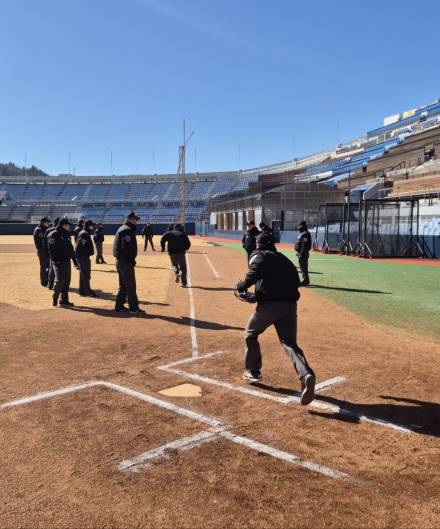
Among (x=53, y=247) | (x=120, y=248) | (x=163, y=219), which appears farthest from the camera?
(x=163, y=219)

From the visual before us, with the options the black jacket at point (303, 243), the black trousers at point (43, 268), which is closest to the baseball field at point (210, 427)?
the black jacket at point (303, 243)

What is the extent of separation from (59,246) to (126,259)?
2051 mm

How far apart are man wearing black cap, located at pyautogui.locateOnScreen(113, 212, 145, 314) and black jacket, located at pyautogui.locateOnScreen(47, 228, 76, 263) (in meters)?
1.58

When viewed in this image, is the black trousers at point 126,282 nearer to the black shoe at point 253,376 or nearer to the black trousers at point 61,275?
the black trousers at point 61,275

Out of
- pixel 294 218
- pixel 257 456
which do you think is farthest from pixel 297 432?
pixel 294 218

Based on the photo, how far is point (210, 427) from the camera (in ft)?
15.4

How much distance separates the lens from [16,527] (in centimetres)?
312

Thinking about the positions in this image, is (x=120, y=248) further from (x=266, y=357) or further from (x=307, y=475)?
(x=307, y=475)

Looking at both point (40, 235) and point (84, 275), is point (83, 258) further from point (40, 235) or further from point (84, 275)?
point (40, 235)

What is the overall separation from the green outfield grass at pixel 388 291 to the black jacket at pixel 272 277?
4588 mm

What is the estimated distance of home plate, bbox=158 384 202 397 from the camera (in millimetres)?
5608

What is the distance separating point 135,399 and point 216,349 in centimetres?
242

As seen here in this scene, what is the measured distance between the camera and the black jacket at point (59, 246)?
37.5ft

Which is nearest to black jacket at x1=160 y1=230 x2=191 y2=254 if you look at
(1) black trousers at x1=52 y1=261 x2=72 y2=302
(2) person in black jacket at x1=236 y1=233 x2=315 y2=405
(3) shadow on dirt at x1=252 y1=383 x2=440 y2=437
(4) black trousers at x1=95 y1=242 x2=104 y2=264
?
(1) black trousers at x1=52 y1=261 x2=72 y2=302
